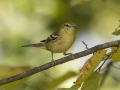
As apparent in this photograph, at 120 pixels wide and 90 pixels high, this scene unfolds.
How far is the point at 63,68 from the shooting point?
957 millimetres

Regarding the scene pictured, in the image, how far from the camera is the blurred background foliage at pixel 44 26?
0.90 m

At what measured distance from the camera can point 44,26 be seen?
1055 millimetres

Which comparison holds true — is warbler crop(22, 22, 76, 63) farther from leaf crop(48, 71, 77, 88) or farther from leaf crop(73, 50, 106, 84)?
leaf crop(73, 50, 106, 84)

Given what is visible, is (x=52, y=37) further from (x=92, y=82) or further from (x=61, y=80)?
(x=92, y=82)

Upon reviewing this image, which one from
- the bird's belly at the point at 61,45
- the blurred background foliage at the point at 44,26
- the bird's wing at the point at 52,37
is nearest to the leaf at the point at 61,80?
the blurred background foliage at the point at 44,26

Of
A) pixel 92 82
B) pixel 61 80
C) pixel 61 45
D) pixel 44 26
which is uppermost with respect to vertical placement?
pixel 44 26

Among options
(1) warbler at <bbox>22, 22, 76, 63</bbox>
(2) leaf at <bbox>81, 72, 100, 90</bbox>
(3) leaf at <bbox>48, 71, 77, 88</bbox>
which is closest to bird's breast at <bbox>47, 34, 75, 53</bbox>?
(1) warbler at <bbox>22, 22, 76, 63</bbox>

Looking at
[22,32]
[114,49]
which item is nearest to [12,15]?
[22,32]

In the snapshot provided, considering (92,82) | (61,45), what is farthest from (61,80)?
(92,82)

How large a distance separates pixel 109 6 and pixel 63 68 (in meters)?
0.28

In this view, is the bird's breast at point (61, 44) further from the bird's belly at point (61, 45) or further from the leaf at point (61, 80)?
the leaf at point (61, 80)

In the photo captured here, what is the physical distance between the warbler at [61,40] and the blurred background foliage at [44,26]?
→ 0.09 feet

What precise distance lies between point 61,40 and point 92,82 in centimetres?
54

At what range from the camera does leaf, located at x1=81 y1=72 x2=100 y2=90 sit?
1.47 feet
